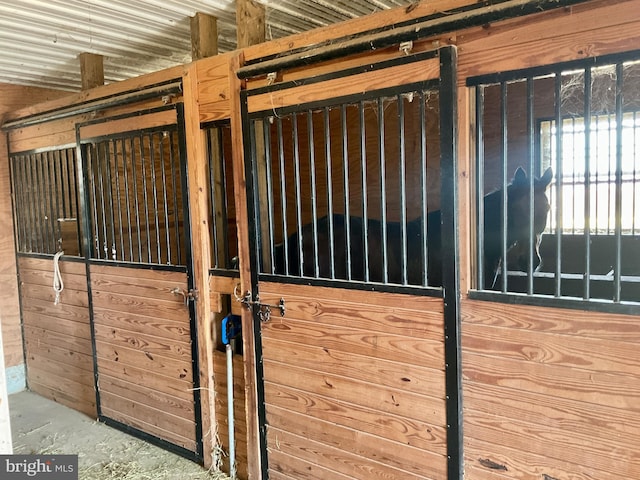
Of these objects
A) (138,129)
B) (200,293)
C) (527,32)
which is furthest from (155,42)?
(527,32)

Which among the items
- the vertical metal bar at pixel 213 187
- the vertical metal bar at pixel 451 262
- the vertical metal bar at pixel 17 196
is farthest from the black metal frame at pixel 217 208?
A: the vertical metal bar at pixel 17 196

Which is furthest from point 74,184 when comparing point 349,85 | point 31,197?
point 349,85

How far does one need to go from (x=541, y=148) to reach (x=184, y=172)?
3109mm

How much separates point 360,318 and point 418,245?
2.41 ft

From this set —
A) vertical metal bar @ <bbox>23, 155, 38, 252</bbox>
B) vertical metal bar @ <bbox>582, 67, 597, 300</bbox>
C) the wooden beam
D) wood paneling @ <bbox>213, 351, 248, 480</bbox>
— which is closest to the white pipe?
wood paneling @ <bbox>213, 351, 248, 480</bbox>

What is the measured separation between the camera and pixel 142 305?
2770mm

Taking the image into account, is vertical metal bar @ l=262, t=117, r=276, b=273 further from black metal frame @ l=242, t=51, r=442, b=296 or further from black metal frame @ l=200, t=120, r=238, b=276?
black metal frame @ l=200, t=120, r=238, b=276

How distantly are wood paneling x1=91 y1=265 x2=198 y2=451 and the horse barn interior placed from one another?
2 cm

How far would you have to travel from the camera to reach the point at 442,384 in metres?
1.70

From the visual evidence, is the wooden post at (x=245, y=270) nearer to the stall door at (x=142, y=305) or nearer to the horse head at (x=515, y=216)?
the stall door at (x=142, y=305)

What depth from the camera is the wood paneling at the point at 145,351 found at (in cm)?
262

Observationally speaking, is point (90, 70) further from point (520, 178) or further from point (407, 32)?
point (520, 178)

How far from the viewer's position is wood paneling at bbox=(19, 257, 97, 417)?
10.6 ft

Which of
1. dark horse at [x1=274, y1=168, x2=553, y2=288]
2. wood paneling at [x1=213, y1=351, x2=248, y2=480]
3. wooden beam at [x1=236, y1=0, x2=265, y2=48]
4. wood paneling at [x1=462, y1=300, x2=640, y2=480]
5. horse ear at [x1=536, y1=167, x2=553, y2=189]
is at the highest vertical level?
wooden beam at [x1=236, y1=0, x2=265, y2=48]
